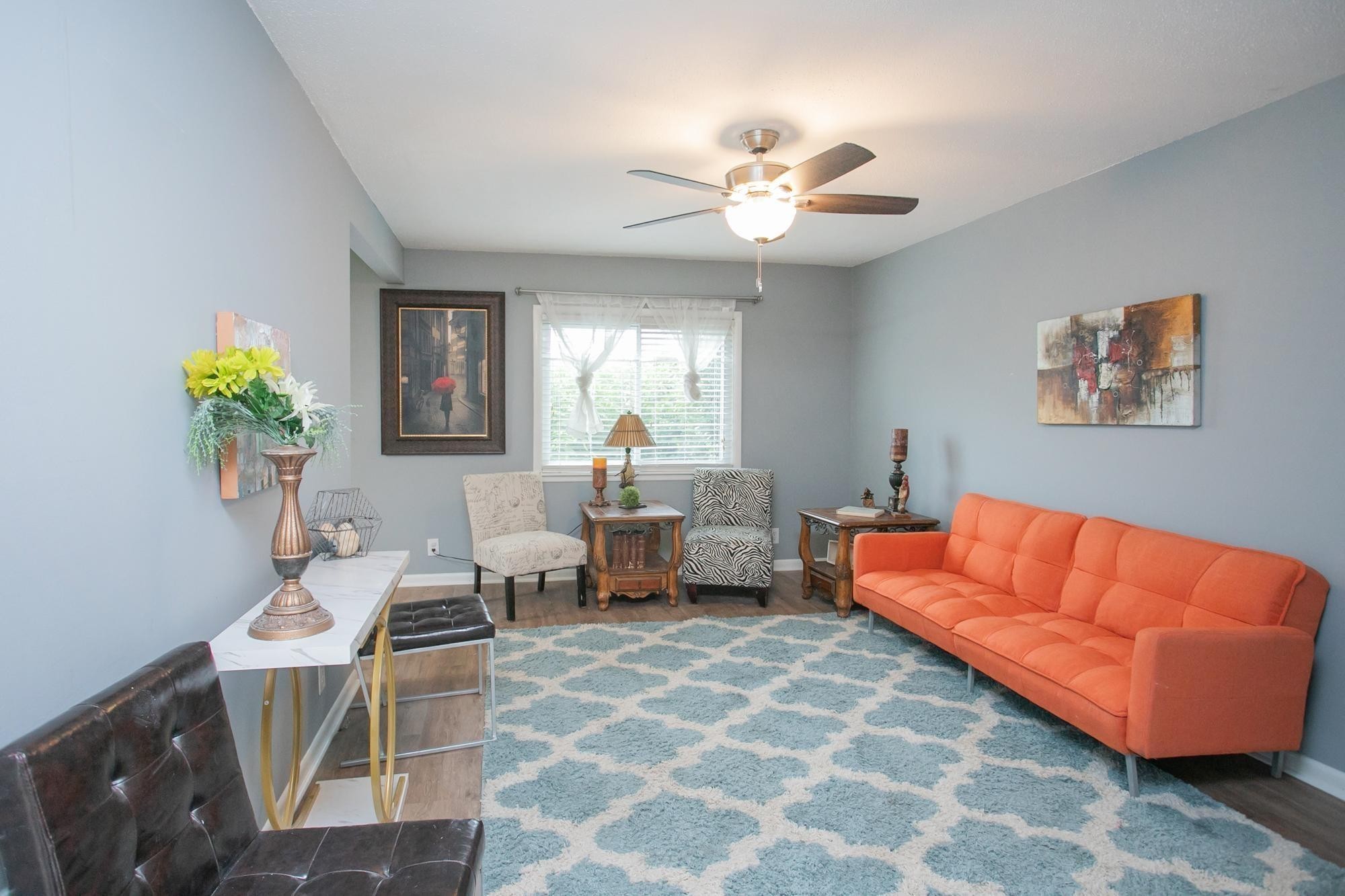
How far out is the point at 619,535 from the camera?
5.11 m

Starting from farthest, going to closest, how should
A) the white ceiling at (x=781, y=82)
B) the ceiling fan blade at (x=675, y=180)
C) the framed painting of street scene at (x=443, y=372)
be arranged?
1. the framed painting of street scene at (x=443, y=372)
2. the ceiling fan blade at (x=675, y=180)
3. the white ceiling at (x=781, y=82)

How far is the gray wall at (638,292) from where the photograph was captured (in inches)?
216

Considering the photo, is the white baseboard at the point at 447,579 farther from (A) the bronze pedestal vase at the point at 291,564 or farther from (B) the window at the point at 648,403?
(A) the bronze pedestal vase at the point at 291,564

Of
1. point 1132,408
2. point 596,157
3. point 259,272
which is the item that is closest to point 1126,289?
point 1132,408

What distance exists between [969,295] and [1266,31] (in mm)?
2394

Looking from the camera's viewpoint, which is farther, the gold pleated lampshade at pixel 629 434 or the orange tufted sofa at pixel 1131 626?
the gold pleated lampshade at pixel 629 434

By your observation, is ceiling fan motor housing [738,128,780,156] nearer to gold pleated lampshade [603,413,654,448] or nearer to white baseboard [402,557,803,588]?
gold pleated lampshade [603,413,654,448]

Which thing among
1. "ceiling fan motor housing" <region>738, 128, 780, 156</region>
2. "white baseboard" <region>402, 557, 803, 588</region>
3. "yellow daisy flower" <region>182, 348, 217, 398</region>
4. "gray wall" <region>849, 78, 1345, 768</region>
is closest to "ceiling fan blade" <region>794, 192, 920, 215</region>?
"ceiling fan motor housing" <region>738, 128, 780, 156</region>

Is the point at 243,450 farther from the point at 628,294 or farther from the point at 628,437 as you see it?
the point at 628,294

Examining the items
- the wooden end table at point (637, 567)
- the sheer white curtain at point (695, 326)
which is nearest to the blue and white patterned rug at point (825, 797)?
the wooden end table at point (637, 567)

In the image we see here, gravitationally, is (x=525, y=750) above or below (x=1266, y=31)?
below

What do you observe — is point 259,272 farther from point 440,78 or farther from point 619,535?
point 619,535

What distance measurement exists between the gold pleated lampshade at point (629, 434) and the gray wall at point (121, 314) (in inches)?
121

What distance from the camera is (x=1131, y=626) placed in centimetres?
310
